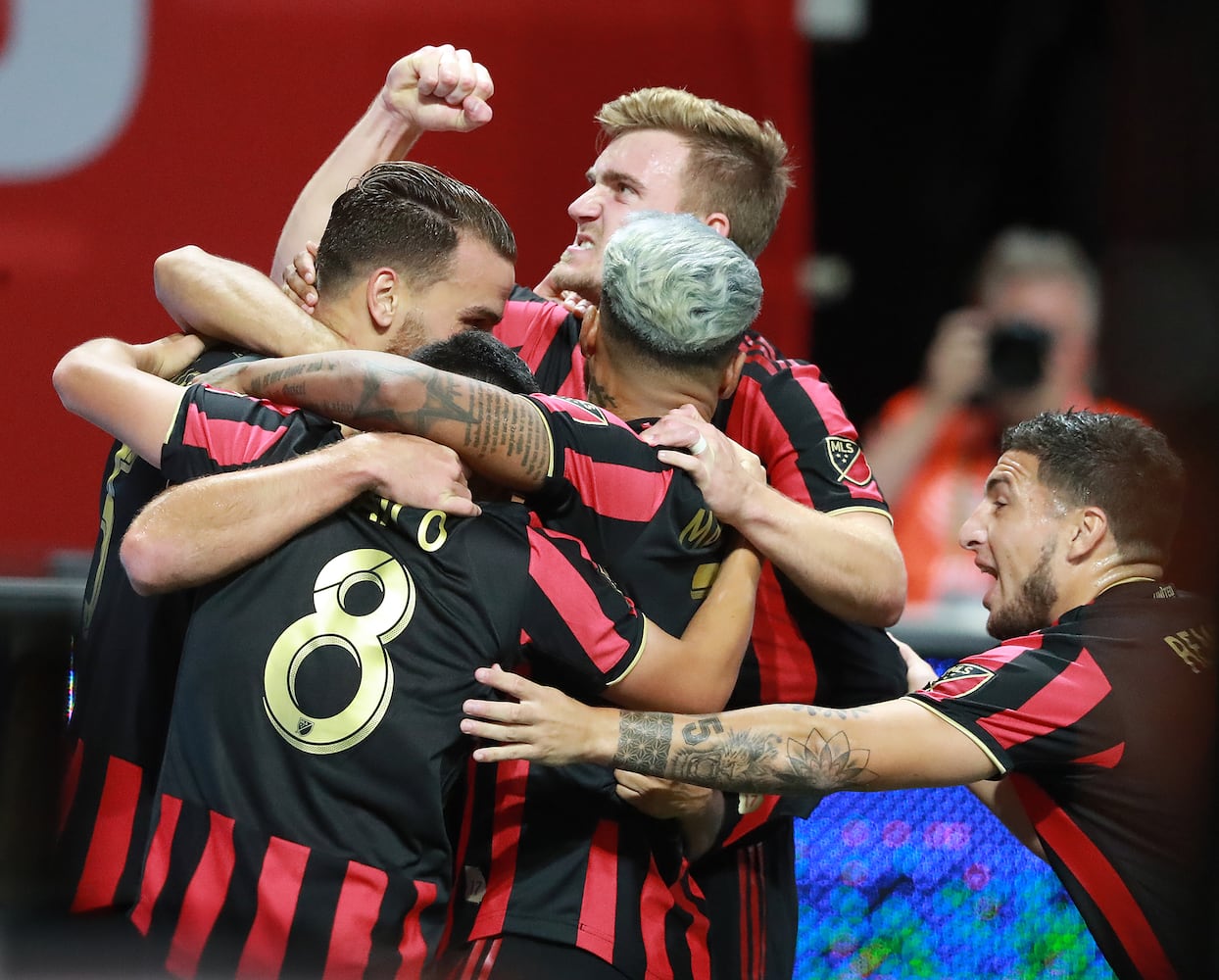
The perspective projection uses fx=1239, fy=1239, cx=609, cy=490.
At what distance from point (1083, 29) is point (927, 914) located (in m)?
3.29

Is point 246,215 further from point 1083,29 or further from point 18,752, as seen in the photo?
point 1083,29

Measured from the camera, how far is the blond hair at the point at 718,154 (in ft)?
6.84

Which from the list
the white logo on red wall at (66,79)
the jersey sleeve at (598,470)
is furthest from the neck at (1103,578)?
the white logo on red wall at (66,79)

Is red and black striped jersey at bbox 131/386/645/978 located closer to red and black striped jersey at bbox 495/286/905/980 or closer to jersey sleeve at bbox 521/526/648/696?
jersey sleeve at bbox 521/526/648/696

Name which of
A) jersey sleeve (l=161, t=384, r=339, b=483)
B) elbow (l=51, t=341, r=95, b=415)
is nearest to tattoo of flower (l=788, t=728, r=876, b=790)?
jersey sleeve (l=161, t=384, r=339, b=483)

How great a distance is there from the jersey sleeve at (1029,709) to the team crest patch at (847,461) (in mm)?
294

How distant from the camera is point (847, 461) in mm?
1723

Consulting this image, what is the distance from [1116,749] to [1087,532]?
1.02ft

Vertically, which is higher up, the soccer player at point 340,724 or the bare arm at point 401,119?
the bare arm at point 401,119

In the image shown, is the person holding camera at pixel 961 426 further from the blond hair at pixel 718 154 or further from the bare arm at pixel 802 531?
the bare arm at pixel 802 531

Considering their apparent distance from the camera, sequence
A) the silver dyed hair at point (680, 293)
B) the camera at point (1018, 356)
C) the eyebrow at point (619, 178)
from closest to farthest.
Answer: the silver dyed hair at point (680, 293) → the eyebrow at point (619, 178) → the camera at point (1018, 356)

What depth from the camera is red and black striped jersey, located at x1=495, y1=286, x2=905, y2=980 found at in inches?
68.0

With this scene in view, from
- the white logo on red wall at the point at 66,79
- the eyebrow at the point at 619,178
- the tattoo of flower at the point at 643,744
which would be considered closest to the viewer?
the tattoo of flower at the point at 643,744

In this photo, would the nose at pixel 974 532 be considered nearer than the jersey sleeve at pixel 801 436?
No
